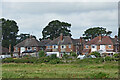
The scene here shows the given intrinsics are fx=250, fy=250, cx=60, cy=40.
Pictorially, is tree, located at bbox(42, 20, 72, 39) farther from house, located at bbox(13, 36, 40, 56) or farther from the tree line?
house, located at bbox(13, 36, 40, 56)

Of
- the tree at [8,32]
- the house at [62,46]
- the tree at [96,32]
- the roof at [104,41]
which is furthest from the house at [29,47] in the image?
the tree at [96,32]

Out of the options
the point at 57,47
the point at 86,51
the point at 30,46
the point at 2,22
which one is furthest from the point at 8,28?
A: the point at 86,51

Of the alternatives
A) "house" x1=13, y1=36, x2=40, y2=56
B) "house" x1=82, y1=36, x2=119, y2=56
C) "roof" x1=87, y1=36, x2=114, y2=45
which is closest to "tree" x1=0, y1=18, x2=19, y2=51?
"house" x1=13, y1=36, x2=40, y2=56

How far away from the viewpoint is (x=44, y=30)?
119m

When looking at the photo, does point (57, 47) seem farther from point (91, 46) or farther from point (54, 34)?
point (54, 34)

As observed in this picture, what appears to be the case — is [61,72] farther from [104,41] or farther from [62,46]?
[62,46]

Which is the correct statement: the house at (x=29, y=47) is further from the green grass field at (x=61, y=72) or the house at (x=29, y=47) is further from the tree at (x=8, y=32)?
the green grass field at (x=61, y=72)

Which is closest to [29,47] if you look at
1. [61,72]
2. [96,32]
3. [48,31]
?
[48,31]

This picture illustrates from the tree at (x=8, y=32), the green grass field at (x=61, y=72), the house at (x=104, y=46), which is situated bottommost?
the green grass field at (x=61, y=72)

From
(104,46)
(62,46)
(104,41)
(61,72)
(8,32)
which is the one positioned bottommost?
(61,72)

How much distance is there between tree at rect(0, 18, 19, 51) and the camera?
101 meters

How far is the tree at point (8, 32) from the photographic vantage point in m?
101

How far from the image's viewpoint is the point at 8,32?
102 metres

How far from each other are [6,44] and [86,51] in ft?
115
